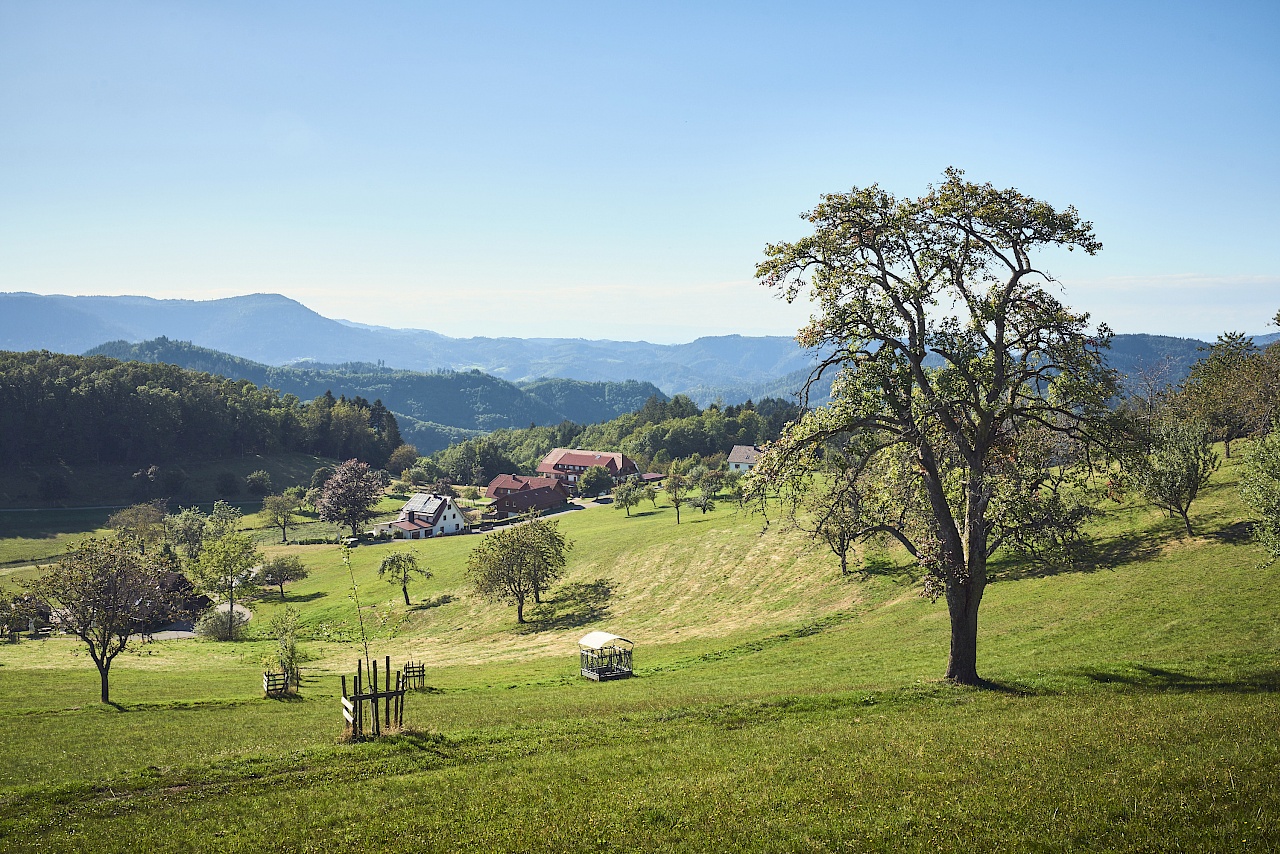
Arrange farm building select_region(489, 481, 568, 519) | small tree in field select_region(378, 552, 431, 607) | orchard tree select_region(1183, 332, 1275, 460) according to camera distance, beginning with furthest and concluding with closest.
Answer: farm building select_region(489, 481, 568, 519) < small tree in field select_region(378, 552, 431, 607) < orchard tree select_region(1183, 332, 1275, 460)

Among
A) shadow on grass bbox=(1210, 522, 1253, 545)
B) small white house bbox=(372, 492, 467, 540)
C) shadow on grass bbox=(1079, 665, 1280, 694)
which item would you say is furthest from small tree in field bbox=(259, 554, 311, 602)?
shadow on grass bbox=(1210, 522, 1253, 545)

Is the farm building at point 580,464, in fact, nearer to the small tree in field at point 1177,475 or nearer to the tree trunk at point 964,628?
the small tree in field at point 1177,475

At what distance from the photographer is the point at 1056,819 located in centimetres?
1191

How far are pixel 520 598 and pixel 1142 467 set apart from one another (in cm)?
4928

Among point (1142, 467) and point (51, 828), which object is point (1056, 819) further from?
point (51, 828)

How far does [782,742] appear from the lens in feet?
59.4

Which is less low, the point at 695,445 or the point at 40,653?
the point at 695,445

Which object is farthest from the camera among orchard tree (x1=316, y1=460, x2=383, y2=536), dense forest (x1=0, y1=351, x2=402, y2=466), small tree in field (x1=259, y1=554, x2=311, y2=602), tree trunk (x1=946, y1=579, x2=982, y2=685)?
dense forest (x1=0, y1=351, x2=402, y2=466)

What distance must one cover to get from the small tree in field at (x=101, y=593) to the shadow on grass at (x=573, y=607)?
93.0ft

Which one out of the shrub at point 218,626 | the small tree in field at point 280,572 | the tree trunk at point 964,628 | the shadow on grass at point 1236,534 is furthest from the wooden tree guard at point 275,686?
the shadow on grass at point 1236,534

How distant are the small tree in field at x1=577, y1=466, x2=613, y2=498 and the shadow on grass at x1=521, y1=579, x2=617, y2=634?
91882 millimetres

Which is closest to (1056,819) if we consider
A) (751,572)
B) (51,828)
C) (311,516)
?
(51,828)

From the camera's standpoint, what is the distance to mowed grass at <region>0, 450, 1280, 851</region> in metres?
12.8

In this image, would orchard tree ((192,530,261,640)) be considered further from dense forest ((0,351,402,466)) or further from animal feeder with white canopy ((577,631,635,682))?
dense forest ((0,351,402,466))
